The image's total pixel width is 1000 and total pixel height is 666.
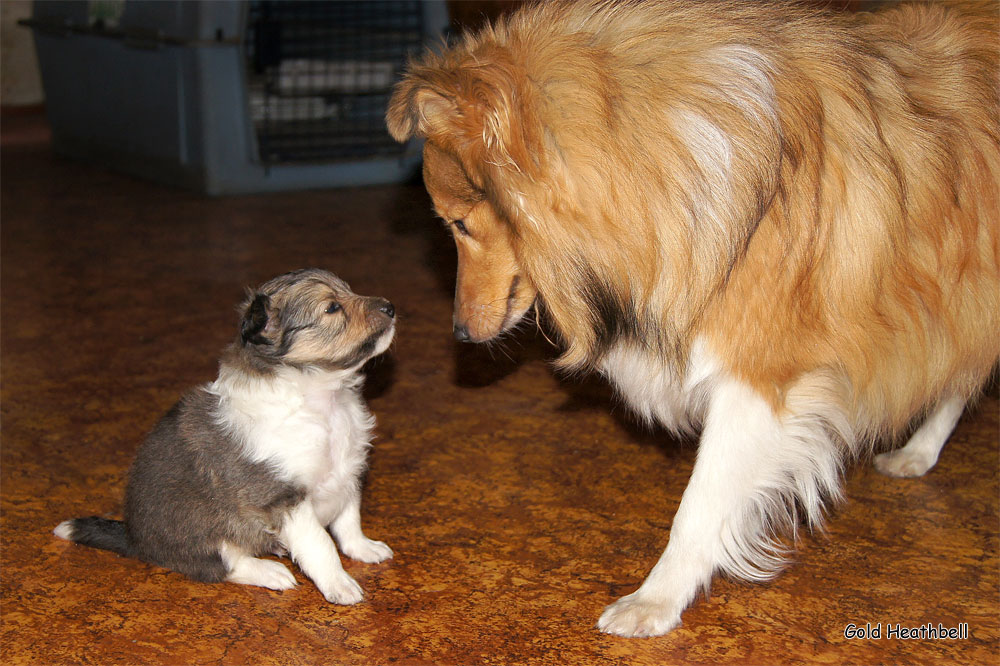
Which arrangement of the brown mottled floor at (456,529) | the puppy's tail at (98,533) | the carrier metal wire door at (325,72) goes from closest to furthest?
the brown mottled floor at (456,529) → the puppy's tail at (98,533) → the carrier metal wire door at (325,72)

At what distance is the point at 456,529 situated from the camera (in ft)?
8.09

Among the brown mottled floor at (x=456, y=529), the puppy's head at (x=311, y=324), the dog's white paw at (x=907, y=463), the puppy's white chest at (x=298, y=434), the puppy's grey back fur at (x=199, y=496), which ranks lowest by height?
the brown mottled floor at (x=456, y=529)

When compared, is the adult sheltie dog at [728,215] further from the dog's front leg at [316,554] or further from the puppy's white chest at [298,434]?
the dog's front leg at [316,554]

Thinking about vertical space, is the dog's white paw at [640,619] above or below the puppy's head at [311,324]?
below

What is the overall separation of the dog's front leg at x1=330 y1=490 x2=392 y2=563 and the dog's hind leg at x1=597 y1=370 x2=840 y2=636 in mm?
585

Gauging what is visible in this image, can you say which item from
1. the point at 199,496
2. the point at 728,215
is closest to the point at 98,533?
the point at 199,496

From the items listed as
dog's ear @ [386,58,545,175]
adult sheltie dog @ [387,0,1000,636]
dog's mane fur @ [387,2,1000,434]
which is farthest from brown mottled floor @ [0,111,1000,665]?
dog's ear @ [386,58,545,175]

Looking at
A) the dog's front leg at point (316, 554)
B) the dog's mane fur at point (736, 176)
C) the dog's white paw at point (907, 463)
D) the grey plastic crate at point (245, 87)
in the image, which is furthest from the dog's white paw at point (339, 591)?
the grey plastic crate at point (245, 87)

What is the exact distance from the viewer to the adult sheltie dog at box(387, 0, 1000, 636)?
185 centimetres

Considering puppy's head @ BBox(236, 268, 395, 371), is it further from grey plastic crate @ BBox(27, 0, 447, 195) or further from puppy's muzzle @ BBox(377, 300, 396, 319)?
grey plastic crate @ BBox(27, 0, 447, 195)

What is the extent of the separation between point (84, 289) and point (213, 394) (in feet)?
8.58

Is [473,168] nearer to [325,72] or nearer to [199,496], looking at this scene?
[199,496]

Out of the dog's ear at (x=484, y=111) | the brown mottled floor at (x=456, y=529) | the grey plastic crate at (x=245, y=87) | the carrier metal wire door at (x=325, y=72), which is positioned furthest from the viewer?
the carrier metal wire door at (x=325, y=72)

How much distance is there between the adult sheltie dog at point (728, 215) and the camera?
1854 millimetres
